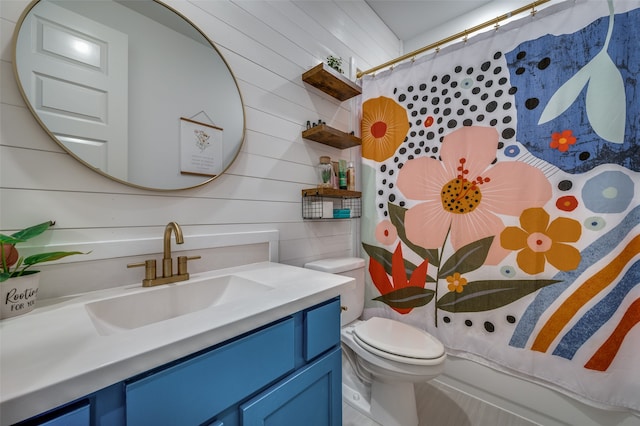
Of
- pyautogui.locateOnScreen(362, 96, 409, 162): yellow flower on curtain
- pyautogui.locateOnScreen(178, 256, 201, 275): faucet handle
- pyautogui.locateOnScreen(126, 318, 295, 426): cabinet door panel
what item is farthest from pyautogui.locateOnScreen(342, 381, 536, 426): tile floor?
pyautogui.locateOnScreen(362, 96, 409, 162): yellow flower on curtain

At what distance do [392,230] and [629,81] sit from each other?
4.17ft

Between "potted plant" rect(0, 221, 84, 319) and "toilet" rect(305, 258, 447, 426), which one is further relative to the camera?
"toilet" rect(305, 258, 447, 426)

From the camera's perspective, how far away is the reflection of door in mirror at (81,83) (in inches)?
28.6

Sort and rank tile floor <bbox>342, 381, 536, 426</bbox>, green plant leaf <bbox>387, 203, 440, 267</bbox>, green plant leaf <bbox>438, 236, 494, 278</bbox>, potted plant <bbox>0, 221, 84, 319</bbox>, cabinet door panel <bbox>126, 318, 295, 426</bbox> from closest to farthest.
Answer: cabinet door panel <bbox>126, 318, 295, 426</bbox>, potted plant <bbox>0, 221, 84, 319</bbox>, tile floor <bbox>342, 381, 536, 426</bbox>, green plant leaf <bbox>438, 236, 494, 278</bbox>, green plant leaf <bbox>387, 203, 440, 267</bbox>

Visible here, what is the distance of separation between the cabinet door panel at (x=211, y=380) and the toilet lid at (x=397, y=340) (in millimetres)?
634

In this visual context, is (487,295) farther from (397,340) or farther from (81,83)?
(81,83)

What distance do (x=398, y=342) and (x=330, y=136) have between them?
119cm

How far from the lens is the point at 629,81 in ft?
3.62

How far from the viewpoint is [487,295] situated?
1.41 m

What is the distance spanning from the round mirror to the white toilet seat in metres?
1.06

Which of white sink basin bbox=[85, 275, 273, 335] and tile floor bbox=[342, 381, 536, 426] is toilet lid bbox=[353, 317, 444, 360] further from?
white sink basin bbox=[85, 275, 273, 335]

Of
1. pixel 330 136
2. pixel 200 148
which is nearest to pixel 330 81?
pixel 330 136

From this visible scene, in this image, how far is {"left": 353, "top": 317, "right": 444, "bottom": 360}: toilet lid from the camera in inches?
44.9

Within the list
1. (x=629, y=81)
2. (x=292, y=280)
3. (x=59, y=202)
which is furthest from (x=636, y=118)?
(x=59, y=202)
